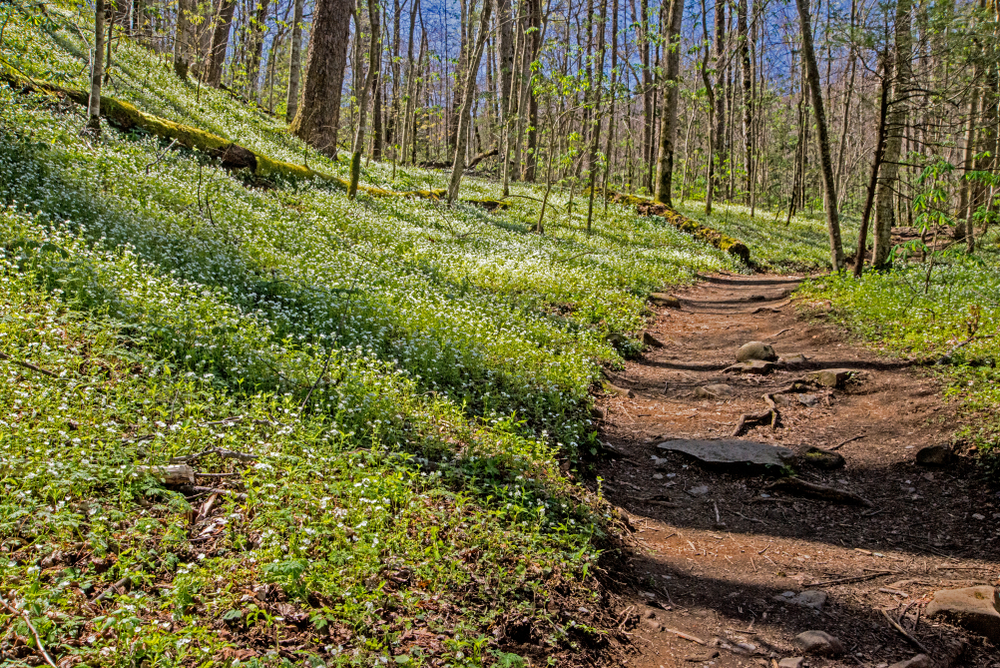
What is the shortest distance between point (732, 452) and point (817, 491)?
2.79 feet

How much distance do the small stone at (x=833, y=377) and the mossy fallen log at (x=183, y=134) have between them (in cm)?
1118

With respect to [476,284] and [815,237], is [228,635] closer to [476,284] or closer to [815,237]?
[476,284]

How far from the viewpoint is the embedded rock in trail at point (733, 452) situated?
5.72 meters

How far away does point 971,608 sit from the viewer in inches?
137

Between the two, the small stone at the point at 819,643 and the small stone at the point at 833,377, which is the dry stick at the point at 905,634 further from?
the small stone at the point at 833,377

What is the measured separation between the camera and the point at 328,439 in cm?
430

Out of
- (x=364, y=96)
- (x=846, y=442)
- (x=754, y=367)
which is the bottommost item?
(x=846, y=442)

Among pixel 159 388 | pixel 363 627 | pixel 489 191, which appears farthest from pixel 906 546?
pixel 489 191

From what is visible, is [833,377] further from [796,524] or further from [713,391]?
[796,524]

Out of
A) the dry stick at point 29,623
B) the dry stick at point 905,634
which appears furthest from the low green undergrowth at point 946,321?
the dry stick at point 29,623

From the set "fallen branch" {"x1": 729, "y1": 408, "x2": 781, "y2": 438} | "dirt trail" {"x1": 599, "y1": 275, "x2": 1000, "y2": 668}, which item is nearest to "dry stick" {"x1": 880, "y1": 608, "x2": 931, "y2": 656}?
"dirt trail" {"x1": 599, "y1": 275, "x2": 1000, "y2": 668}

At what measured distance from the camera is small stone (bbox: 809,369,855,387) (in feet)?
24.3

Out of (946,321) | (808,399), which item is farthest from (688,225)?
(808,399)

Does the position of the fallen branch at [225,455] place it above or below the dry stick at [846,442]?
above
